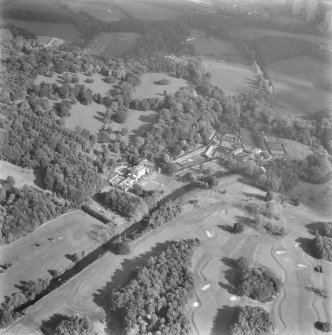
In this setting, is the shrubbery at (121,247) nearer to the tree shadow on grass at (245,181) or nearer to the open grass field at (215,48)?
the tree shadow on grass at (245,181)

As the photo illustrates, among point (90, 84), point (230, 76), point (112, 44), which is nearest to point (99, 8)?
point (112, 44)

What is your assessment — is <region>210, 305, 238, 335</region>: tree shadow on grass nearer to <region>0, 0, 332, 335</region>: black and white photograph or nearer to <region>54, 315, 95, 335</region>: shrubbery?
<region>0, 0, 332, 335</region>: black and white photograph

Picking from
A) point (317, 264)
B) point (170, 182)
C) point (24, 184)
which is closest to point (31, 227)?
point (24, 184)

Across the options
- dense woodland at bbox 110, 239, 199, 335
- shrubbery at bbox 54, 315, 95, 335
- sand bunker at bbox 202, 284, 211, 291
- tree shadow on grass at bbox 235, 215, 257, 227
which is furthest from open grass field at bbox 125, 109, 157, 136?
shrubbery at bbox 54, 315, 95, 335

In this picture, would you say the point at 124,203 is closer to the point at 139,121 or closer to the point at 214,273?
the point at 214,273

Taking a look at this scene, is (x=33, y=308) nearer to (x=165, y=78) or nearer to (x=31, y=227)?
(x=31, y=227)

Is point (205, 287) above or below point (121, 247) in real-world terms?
below
